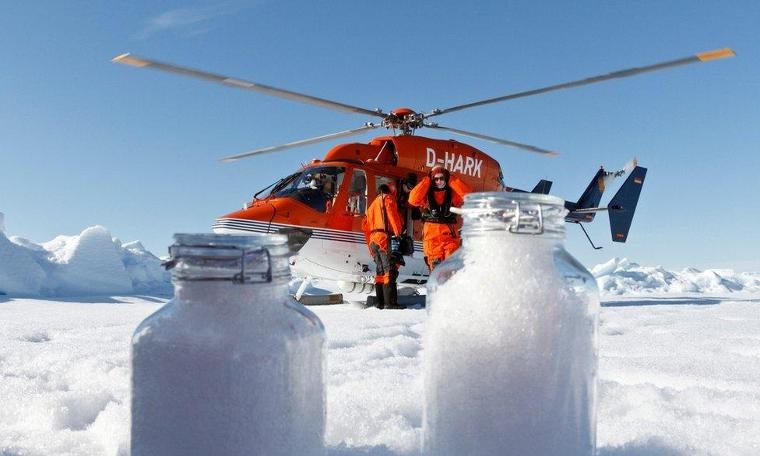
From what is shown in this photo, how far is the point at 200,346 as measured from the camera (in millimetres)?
870

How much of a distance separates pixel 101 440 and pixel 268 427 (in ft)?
2.32

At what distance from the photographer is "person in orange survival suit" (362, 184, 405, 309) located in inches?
243

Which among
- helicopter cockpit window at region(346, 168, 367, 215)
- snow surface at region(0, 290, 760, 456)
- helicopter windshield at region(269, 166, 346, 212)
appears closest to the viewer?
snow surface at region(0, 290, 760, 456)

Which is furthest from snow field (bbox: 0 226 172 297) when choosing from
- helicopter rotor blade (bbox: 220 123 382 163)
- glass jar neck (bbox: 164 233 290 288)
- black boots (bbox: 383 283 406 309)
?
glass jar neck (bbox: 164 233 290 288)

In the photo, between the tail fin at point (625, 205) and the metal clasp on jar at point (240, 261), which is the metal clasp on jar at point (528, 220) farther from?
the tail fin at point (625, 205)

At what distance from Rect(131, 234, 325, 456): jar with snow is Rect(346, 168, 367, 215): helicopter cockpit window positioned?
19.4 ft

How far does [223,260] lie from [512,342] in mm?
492

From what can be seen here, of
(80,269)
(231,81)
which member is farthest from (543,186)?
(80,269)

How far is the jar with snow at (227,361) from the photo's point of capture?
87 centimetres

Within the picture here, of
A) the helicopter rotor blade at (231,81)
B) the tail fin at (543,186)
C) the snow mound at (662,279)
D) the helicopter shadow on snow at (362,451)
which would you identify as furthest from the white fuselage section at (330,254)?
→ the snow mound at (662,279)

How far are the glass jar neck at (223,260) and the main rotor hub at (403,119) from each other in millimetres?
6385

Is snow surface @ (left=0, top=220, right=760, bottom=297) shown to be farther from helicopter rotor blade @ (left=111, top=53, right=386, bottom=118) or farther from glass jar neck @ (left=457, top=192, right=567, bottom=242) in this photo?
glass jar neck @ (left=457, top=192, right=567, bottom=242)

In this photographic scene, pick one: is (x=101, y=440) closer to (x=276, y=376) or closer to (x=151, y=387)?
(x=151, y=387)

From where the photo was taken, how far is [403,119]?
285 inches
